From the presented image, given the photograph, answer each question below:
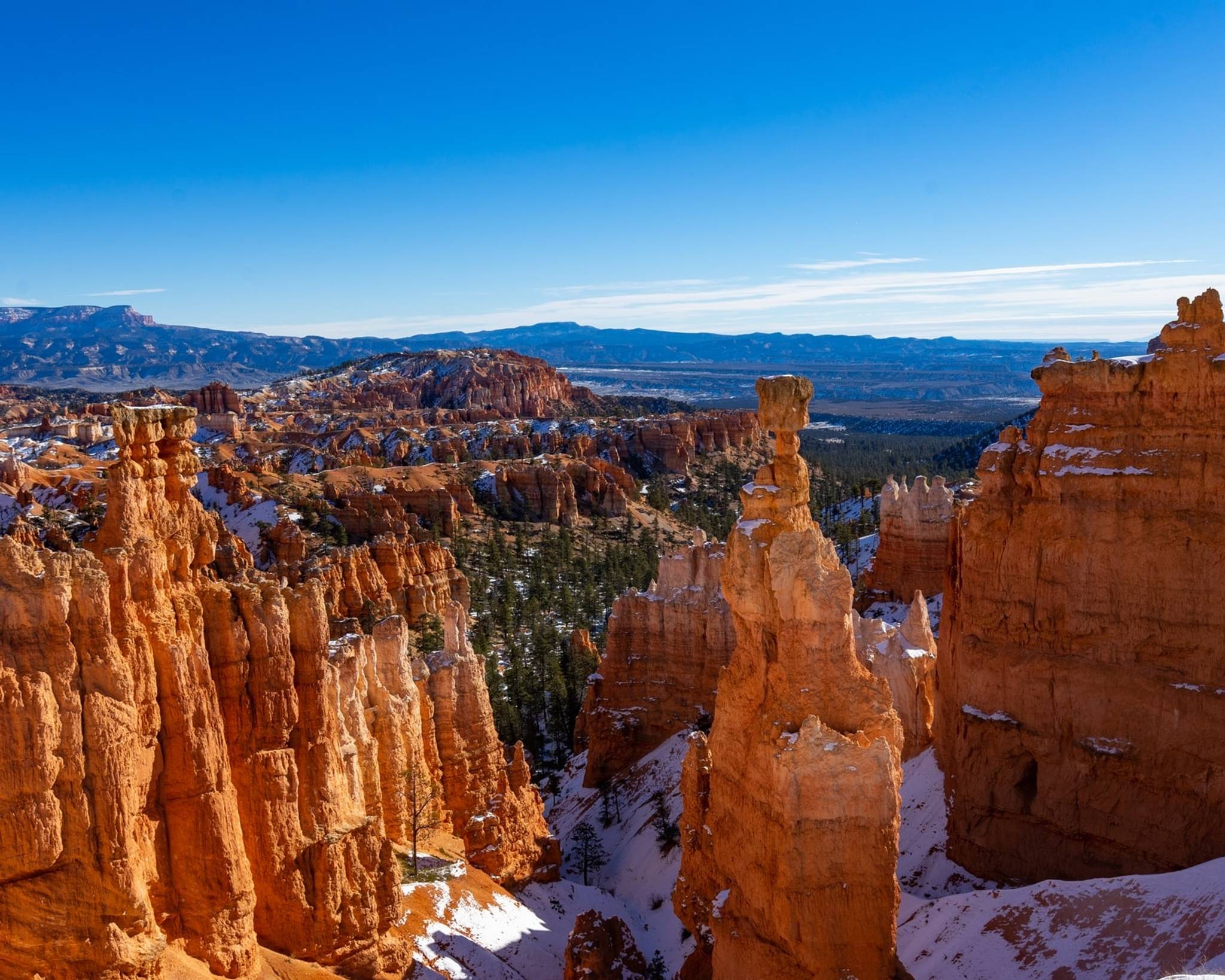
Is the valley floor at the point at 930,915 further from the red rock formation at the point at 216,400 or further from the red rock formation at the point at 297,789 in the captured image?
the red rock formation at the point at 216,400

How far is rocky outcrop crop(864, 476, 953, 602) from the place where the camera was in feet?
132

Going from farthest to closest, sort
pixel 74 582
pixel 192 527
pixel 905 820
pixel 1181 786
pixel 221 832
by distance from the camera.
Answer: pixel 905 820
pixel 1181 786
pixel 192 527
pixel 221 832
pixel 74 582

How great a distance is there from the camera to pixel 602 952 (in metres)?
17.8

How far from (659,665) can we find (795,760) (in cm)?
2051

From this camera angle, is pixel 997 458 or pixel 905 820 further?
pixel 905 820

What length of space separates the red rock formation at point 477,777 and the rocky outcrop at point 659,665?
7.21 meters

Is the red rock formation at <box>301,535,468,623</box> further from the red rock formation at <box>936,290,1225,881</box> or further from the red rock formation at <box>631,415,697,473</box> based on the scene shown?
the red rock formation at <box>631,415,697,473</box>

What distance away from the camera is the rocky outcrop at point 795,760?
39.4 feet

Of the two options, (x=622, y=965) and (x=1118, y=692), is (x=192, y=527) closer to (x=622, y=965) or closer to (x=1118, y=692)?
(x=622, y=965)

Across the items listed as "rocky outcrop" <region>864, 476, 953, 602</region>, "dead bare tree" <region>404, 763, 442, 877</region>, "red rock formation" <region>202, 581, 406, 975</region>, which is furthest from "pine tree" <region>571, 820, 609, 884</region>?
"rocky outcrop" <region>864, 476, 953, 602</region>

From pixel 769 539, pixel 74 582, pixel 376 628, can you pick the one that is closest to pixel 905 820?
pixel 769 539

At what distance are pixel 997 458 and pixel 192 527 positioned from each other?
15.0 meters

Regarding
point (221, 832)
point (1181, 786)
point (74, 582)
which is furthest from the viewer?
point (1181, 786)

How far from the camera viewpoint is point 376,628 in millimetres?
22438
